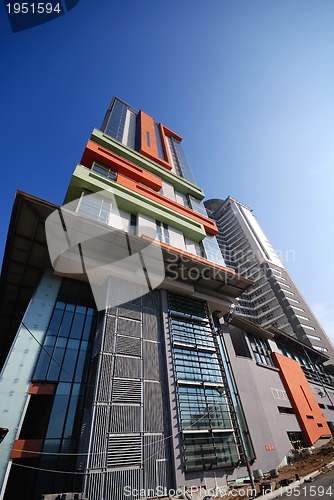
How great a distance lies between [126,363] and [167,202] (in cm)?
1706

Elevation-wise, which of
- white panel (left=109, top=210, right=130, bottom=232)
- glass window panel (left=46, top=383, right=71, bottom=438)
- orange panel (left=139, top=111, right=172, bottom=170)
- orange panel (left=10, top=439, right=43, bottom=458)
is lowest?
orange panel (left=10, top=439, right=43, bottom=458)

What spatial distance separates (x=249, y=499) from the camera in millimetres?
8945

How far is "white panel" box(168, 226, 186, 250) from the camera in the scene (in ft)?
69.5

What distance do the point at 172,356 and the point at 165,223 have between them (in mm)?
12503

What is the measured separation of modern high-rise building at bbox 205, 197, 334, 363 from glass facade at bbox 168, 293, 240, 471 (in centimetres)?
4016

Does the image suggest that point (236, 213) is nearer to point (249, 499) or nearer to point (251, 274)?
point (251, 274)

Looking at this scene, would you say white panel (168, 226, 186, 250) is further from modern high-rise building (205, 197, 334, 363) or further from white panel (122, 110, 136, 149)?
modern high-rise building (205, 197, 334, 363)

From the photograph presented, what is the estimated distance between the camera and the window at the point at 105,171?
22133mm

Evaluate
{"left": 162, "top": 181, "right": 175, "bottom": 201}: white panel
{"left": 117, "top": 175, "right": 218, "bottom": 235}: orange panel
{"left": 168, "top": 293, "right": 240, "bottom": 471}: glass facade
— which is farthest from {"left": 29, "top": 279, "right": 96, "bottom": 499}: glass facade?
{"left": 162, "top": 181, "right": 175, "bottom": 201}: white panel

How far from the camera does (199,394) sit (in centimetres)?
1411

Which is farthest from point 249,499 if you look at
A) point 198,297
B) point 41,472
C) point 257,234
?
point 257,234

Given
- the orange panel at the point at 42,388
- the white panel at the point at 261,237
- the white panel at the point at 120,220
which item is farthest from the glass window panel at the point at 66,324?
the white panel at the point at 261,237

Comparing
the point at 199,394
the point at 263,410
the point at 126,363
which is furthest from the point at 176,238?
the point at 263,410

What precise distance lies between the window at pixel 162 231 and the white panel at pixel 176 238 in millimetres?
446
